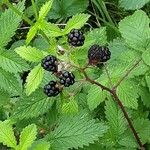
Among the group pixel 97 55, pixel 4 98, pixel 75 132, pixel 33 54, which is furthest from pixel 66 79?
pixel 4 98

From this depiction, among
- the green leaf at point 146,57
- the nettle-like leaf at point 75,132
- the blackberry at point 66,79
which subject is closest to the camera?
the blackberry at point 66,79

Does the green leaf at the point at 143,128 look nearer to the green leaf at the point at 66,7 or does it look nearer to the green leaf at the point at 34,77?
the green leaf at the point at 34,77

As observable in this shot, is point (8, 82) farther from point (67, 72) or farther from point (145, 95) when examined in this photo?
point (145, 95)

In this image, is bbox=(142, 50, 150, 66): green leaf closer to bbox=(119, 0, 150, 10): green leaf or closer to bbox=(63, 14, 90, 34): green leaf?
bbox=(63, 14, 90, 34): green leaf

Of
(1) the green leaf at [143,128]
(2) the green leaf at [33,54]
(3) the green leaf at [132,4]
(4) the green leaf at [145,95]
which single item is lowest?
(1) the green leaf at [143,128]

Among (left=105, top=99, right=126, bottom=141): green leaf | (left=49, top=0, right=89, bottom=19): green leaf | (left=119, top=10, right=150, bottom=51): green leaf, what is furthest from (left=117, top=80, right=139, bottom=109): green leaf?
(left=49, top=0, right=89, bottom=19): green leaf

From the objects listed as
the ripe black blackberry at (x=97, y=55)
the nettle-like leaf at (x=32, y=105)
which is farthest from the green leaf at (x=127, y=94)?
the ripe black blackberry at (x=97, y=55)

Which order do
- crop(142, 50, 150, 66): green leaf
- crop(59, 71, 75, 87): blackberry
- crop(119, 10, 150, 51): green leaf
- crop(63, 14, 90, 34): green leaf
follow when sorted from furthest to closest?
1. crop(119, 10, 150, 51): green leaf
2. crop(142, 50, 150, 66): green leaf
3. crop(63, 14, 90, 34): green leaf
4. crop(59, 71, 75, 87): blackberry
